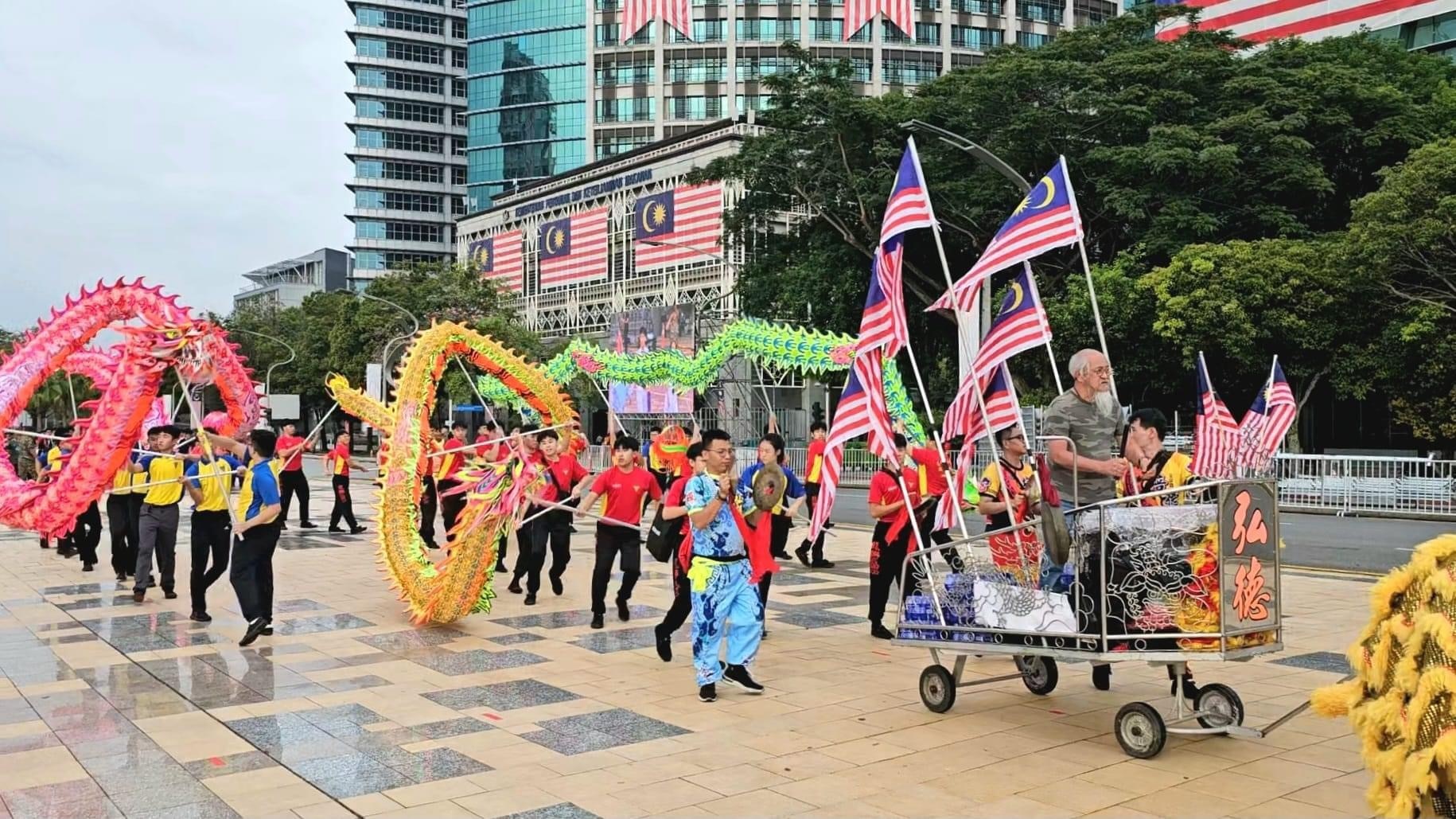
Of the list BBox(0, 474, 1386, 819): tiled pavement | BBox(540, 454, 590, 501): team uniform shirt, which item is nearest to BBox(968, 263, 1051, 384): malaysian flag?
BBox(0, 474, 1386, 819): tiled pavement

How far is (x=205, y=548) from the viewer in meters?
11.0

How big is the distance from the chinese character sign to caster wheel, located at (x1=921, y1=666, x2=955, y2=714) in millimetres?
1870

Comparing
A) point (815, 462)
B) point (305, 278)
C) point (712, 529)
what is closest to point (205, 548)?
point (712, 529)

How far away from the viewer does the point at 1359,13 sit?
5122 cm

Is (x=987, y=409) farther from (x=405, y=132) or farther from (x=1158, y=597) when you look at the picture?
(x=405, y=132)

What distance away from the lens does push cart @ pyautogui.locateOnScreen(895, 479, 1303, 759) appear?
5.80 meters


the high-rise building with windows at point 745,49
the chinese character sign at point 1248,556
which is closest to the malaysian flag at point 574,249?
the high-rise building with windows at point 745,49

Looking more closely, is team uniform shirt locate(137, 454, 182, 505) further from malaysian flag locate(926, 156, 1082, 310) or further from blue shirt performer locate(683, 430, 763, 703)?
malaysian flag locate(926, 156, 1082, 310)

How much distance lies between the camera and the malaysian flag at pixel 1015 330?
24.5 feet

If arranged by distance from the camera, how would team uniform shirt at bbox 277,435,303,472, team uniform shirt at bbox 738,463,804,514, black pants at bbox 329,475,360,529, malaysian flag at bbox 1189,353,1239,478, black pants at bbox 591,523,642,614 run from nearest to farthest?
team uniform shirt at bbox 738,463,804,514
black pants at bbox 591,523,642,614
malaysian flag at bbox 1189,353,1239,478
team uniform shirt at bbox 277,435,303,472
black pants at bbox 329,475,360,529

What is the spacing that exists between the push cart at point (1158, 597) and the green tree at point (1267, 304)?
70.4ft

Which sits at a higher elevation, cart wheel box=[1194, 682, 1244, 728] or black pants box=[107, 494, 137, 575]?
black pants box=[107, 494, 137, 575]

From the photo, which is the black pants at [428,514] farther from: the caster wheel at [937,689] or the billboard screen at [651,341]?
the billboard screen at [651,341]

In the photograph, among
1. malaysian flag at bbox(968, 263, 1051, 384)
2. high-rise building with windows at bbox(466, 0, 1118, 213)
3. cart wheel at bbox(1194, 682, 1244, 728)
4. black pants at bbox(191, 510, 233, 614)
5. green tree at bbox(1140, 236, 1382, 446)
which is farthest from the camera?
high-rise building with windows at bbox(466, 0, 1118, 213)
